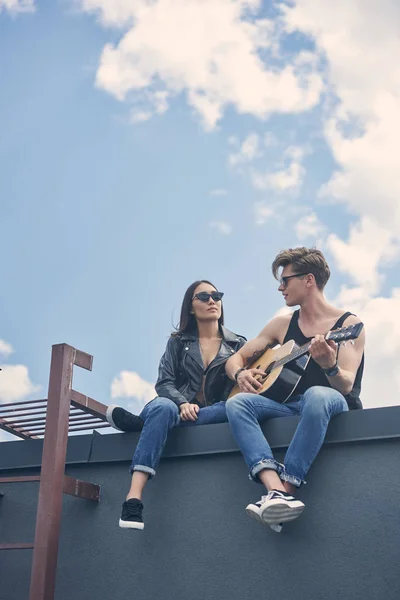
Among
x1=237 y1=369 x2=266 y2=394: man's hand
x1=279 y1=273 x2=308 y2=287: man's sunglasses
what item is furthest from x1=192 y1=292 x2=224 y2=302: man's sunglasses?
x1=237 y1=369 x2=266 y2=394: man's hand

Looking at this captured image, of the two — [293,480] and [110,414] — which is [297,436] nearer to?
[293,480]

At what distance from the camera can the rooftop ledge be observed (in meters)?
4.11

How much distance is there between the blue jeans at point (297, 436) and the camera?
3.96 m

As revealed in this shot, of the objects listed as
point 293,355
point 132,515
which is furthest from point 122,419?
point 293,355

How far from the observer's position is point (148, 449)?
442cm

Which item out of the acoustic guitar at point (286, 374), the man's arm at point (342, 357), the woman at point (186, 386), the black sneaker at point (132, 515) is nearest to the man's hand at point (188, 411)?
the woman at point (186, 386)

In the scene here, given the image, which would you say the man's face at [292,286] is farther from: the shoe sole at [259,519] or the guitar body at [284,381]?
the shoe sole at [259,519]

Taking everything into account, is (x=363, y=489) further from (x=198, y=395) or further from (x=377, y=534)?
(x=198, y=395)

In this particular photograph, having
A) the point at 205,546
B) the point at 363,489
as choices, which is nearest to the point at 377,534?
the point at 363,489

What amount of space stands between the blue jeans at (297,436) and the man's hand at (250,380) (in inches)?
15.1

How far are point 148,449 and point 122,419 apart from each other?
368 mm

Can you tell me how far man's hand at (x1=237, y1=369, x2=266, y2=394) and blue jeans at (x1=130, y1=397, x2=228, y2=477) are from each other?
0.21 m

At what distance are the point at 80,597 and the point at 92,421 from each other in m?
1.28

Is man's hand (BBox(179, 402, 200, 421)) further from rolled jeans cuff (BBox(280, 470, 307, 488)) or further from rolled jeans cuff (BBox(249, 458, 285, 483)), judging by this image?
rolled jeans cuff (BBox(280, 470, 307, 488))
